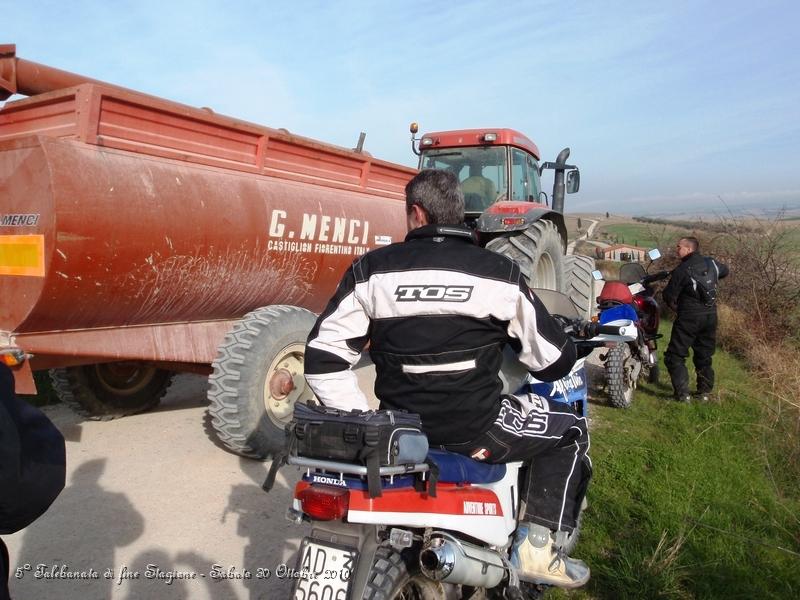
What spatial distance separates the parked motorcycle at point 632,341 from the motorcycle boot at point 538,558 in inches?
96.4

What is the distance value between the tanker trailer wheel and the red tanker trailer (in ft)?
0.03

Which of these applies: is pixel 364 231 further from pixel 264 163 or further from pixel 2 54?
pixel 2 54

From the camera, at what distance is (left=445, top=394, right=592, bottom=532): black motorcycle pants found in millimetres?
2418

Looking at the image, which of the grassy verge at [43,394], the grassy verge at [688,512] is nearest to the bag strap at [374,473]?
the grassy verge at [688,512]

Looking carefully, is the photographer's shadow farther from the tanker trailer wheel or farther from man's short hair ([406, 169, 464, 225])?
man's short hair ([406, 169, 464, 225])

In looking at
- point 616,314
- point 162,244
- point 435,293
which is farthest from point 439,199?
point 616,314

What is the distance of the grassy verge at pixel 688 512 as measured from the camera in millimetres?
3046

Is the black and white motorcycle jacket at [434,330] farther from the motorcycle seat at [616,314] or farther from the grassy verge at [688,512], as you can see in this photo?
the motorcycle seat at [616,314]

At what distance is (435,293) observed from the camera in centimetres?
216

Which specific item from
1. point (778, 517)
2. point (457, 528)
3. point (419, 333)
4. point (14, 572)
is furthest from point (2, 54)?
point (778, 517)

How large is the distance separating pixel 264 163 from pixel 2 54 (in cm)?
185

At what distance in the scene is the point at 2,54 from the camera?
4.34 meters

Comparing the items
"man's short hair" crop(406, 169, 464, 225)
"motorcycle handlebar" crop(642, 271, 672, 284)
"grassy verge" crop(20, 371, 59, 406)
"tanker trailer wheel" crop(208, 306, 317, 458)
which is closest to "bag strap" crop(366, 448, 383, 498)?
"man's short hair" crop(406, 169, 464, 225)

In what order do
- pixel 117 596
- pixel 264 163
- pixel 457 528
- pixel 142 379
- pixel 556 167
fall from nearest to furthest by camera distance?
pixel 457 528, pixel 117 596, pixel 264 163, pixel 142 379, pixel 556 167
